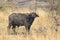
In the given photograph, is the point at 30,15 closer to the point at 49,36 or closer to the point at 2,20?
the point at 49,36

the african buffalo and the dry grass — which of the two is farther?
the african buffalo

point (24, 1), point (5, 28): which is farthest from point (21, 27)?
point (24, 1)

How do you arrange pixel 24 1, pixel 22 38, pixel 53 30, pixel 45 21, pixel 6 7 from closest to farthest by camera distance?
1. pixel 22 38
2. pixel 53 30
3. pixel 45 21
4. pixel 6 7
5. pixel 24 1

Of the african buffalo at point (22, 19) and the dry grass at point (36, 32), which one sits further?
the african buffalo at point (22, 19)

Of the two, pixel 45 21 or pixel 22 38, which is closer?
pixel 22 38

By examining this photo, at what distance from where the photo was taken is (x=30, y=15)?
628 inches

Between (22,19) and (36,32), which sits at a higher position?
(22,19)

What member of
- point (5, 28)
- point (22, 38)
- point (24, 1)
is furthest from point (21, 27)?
point (24, 1)

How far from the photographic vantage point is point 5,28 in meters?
17.0

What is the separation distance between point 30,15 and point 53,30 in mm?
1485

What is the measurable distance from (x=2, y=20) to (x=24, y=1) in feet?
33.9

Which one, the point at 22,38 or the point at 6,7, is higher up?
the point at 22,38

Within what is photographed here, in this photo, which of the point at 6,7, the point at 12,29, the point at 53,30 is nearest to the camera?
the point at 53,30

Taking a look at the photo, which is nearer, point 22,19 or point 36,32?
point 36,32
